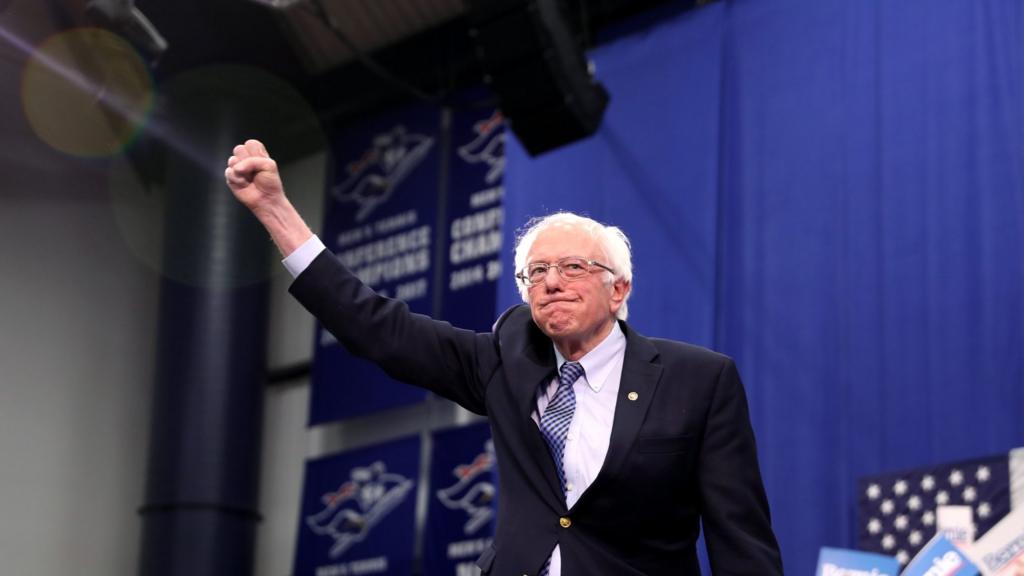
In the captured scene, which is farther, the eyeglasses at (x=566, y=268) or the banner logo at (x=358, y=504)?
the banner logo at (x=358, y=504)

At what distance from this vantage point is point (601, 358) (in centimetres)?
206

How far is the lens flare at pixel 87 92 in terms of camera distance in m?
7.82

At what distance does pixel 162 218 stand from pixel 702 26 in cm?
468

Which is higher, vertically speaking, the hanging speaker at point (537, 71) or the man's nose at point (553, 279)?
the hanging speaker at point (537, 71)

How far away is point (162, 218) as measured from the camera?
952cm

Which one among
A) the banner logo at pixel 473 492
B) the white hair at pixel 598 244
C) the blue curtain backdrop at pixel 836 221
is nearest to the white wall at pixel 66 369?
the banner logo at pixel 473 492

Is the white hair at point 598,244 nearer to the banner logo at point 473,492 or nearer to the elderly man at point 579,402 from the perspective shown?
the elderly man at point 579,402

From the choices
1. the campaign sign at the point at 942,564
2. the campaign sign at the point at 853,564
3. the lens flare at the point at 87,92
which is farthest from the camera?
the lens flare at the point at 87,92

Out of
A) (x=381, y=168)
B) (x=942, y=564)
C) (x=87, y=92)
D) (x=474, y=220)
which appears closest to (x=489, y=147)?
(x=474, y=220)

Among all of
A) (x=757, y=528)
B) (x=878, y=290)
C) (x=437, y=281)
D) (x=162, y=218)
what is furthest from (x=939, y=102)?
(x=162, y=218)

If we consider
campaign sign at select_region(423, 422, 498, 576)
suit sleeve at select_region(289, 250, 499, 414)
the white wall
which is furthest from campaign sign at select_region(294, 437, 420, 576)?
suit sleeve at select_region(289, 250, 499, 414)

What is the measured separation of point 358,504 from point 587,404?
6.42 metres

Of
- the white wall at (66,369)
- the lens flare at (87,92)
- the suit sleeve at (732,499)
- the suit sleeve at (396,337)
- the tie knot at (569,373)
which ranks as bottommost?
the suit sleeve at (732,499)

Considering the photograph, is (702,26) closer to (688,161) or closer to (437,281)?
(688,161)
